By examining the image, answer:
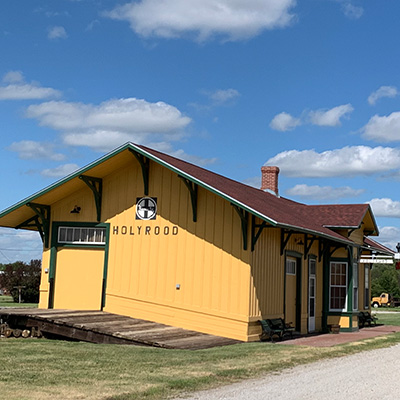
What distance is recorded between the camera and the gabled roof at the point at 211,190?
16.0 metres

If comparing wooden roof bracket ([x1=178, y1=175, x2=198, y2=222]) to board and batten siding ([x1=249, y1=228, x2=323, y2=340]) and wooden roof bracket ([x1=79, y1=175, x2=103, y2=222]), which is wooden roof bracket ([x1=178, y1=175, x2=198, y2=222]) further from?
wooden roof bracket ([x1=79, y1=175, x2=103, y2=222])

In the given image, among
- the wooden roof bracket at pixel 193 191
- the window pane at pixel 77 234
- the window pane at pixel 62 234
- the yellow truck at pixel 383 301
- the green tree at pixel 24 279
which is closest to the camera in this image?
the wooden roof bracket at pixel 193 191

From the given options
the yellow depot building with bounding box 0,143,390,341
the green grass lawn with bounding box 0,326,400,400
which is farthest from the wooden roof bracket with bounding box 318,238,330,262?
the green grass lawn with bounding box 0,326,400,400

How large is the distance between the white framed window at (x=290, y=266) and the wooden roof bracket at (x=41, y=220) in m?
7.24

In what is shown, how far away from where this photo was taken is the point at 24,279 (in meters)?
44.6

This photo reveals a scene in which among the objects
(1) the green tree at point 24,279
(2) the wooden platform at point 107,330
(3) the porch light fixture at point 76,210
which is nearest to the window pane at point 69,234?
(3) the porch light fixture at point 76,210

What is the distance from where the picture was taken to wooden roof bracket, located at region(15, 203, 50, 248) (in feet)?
61.5

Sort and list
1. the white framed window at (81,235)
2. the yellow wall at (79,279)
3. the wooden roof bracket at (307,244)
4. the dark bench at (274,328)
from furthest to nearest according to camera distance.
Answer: the wooden roof bracket at (307,244), the white framed window at (81,235), the yellow wall at (79,279), the dark bench at (274,328)

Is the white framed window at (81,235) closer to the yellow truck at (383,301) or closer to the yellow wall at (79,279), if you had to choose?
the yellow wall at (79,279)

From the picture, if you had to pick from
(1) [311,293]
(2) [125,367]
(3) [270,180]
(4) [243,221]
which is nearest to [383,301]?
(3) [270,180]

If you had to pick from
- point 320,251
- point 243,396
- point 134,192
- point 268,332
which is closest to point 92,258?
point 134,192

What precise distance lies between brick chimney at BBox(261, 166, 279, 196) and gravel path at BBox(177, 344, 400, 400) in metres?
14.2

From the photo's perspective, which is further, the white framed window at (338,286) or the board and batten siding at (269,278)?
the white framed window at (338,286)

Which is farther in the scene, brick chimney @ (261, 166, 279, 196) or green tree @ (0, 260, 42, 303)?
green tree @ (0, 260, 42, 303)
